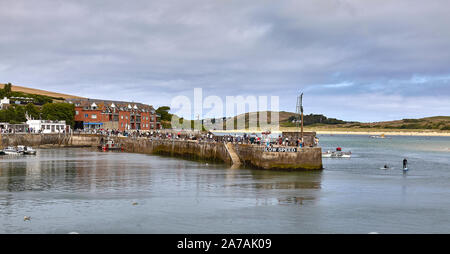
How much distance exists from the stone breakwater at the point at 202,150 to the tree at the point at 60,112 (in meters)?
30.2

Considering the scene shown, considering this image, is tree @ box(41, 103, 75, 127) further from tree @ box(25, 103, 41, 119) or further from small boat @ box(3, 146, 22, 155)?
small boat @ box(3, 146, 22, 155)

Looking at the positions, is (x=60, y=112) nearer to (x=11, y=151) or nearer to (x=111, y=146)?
(x=111, y=146)

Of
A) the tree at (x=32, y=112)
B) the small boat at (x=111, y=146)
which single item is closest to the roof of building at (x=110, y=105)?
the tree at (x=32, y=112)

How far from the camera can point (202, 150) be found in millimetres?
72562

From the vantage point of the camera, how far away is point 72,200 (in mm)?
34031

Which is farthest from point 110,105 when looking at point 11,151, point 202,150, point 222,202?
point 222,202

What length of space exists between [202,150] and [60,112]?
3565 inches

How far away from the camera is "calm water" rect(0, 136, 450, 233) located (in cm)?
2634

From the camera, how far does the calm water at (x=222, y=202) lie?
86.4 feet

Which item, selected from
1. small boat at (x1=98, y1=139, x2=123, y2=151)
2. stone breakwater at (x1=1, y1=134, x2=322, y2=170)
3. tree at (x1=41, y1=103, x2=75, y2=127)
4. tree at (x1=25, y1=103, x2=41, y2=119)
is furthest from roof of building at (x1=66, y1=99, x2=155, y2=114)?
small boat at (x1=98, y1=139, x2=123, y2=151)

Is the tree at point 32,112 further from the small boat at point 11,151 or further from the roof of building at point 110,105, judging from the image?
the small boat at point 11,151
